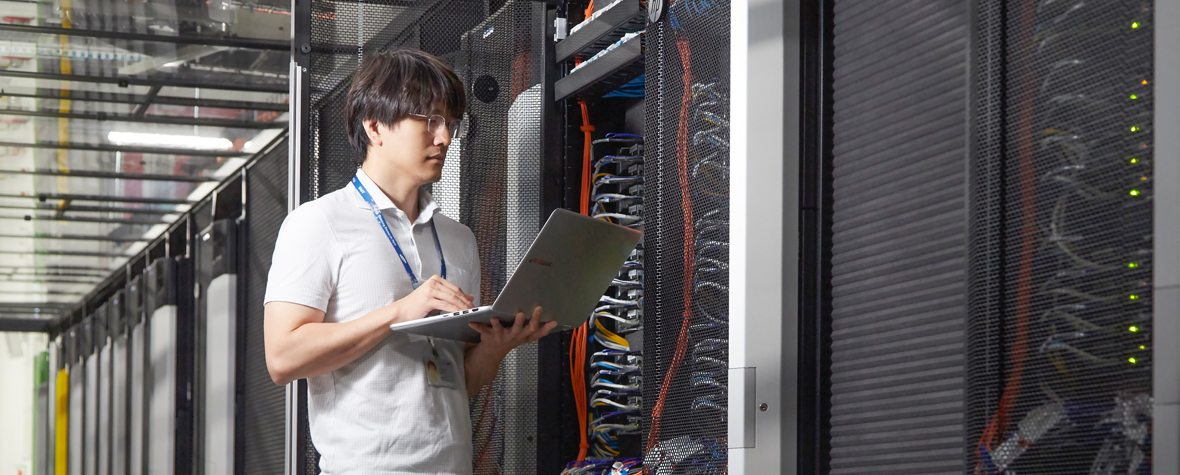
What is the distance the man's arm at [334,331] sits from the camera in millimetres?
1681

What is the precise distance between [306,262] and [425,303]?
22 cm

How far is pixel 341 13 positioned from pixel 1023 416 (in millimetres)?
1816

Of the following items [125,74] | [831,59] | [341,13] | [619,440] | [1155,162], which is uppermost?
[125,74]

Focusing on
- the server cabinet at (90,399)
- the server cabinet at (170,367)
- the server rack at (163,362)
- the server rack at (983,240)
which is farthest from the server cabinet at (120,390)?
the server rack at (983,240)

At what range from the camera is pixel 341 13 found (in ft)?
8.04

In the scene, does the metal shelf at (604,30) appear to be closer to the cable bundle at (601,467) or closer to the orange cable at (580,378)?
the orange cable at (580,378)

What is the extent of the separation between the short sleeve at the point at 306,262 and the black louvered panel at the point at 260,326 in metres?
3.96

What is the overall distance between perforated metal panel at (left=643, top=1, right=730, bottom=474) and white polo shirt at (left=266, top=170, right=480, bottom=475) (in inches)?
14.5

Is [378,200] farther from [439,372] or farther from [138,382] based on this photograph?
[138,382]

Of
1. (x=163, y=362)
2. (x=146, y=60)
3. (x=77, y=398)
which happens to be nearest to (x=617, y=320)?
(x=146, y=60)

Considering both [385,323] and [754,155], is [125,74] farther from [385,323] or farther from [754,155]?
[754,155]

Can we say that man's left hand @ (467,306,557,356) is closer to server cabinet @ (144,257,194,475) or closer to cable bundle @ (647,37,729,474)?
cable bundle @ (647,37,729,474)

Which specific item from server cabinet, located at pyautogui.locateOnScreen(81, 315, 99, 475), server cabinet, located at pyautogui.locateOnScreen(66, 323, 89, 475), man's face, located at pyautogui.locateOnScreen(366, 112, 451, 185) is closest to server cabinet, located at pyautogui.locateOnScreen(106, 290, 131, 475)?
server cabinet, located at pyautogui.locateOnScreen(81, 315, 99, 475)

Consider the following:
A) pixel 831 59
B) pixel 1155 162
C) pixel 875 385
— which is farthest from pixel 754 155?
pixel 1155 162
